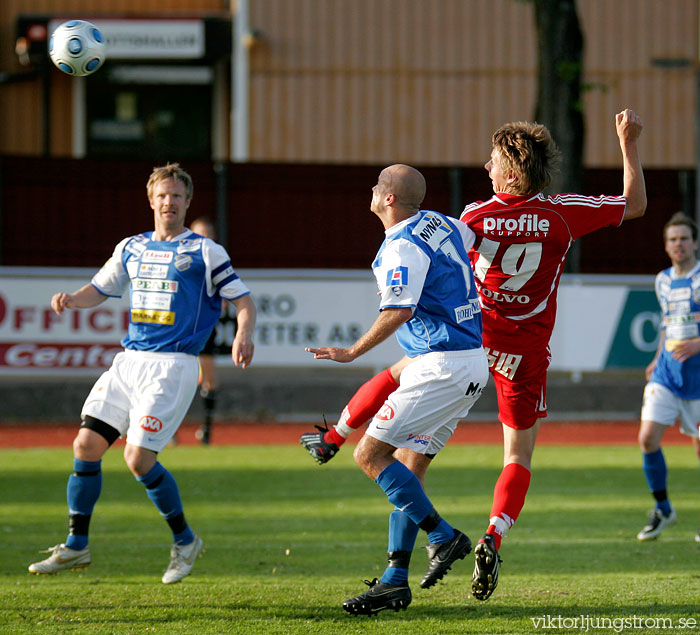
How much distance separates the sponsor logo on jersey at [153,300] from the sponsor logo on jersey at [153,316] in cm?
3

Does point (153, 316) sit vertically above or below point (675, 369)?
above

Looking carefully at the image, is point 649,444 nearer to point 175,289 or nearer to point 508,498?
point 508,498

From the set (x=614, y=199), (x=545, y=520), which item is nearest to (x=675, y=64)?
(x=545, y=520)

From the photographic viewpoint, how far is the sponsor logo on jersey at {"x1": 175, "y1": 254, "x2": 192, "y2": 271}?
642 cm

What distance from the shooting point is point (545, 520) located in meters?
8.43

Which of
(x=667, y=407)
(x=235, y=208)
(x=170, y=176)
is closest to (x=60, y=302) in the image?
(x=170, y=176)

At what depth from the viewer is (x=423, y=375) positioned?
5.41 metres

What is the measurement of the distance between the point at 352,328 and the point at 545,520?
6.48 m

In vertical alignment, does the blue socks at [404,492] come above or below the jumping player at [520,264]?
below

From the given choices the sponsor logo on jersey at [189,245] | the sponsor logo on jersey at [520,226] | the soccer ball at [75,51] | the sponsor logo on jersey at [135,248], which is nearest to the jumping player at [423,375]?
the sponsor logo on jersey at [520,226]

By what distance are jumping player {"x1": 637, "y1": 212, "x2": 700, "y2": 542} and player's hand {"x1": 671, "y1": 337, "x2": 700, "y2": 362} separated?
0.01 meters

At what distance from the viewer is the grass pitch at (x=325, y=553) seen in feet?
18.0

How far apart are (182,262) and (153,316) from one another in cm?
36

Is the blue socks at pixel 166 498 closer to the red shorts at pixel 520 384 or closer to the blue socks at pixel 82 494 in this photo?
the blue socks at pixel 82 494
